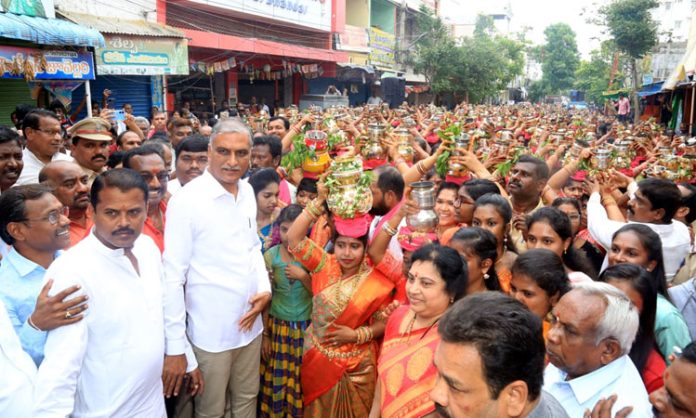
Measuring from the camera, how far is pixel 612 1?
22.9 meters

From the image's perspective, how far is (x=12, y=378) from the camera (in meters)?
1.91

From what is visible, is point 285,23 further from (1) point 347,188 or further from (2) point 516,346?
(2) point 516,346

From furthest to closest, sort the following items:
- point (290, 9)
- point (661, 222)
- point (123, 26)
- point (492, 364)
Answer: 1. point (290, 9)
2. point (123, 26)
3. point (661, 222)
4. point (492, 364)

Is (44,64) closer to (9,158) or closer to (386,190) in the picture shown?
(9,158)

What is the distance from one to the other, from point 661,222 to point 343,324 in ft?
7.93

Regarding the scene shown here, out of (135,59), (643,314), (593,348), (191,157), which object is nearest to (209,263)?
(191,157)

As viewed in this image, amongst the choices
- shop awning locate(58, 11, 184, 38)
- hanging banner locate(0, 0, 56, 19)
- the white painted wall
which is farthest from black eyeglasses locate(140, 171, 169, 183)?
the white painted wall

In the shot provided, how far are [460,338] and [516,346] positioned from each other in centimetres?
17

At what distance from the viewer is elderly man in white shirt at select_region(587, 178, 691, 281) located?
363 cm

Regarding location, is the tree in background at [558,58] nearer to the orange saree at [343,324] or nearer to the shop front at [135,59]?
the shop front at [135,59]

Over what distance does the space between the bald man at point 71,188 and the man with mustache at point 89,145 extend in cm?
93

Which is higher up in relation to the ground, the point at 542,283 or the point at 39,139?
the point at 39,139

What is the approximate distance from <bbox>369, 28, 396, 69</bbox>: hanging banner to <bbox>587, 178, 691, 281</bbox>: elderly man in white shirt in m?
24.3

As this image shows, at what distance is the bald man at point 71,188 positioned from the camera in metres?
3.30
